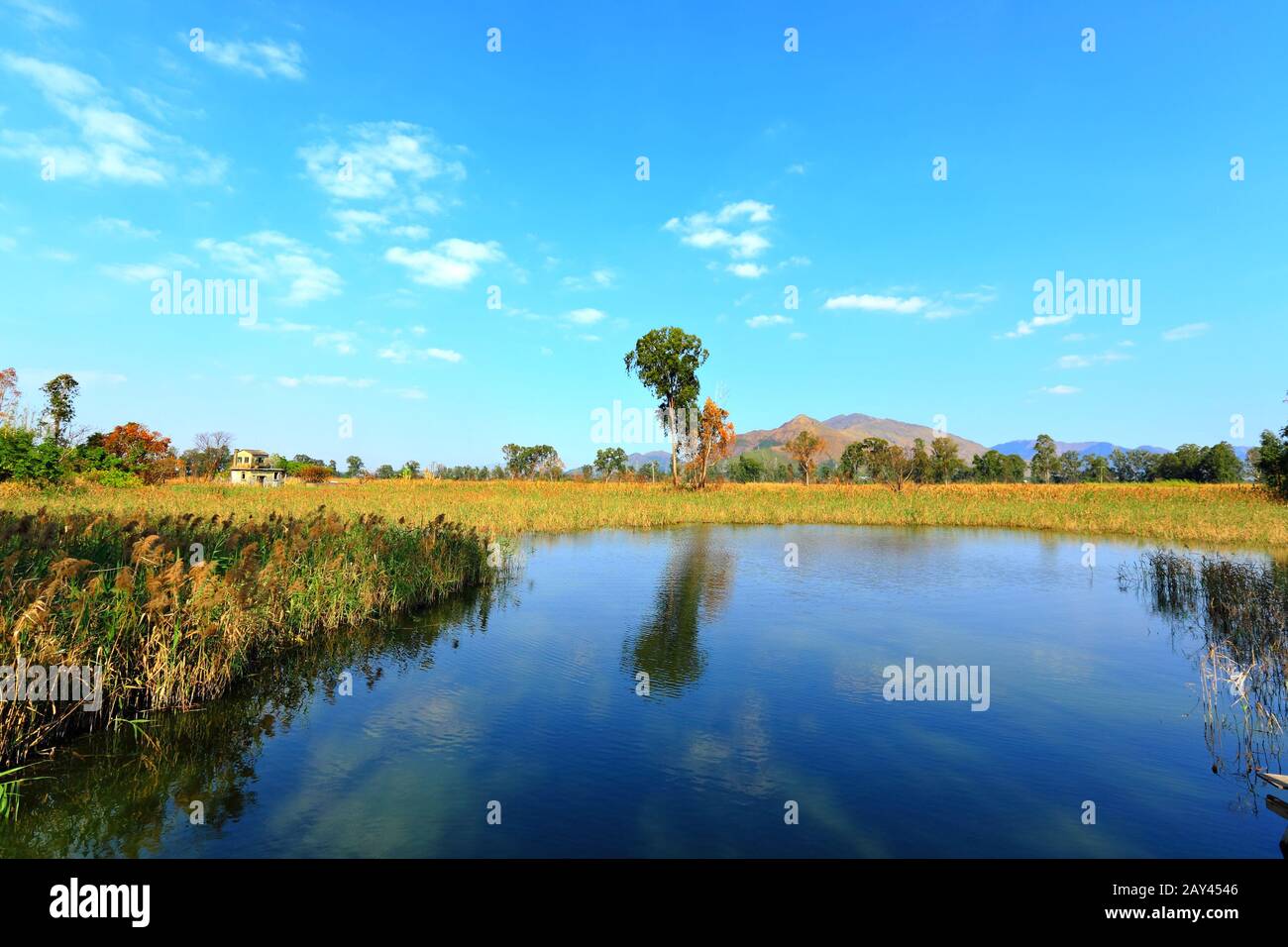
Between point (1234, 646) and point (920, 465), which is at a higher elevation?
point (920, 465)

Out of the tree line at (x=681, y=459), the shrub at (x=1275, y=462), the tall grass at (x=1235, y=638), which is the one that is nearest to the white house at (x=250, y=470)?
the tree line at (x=681, y=459)

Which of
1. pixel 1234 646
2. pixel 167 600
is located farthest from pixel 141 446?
pixel 1234 646

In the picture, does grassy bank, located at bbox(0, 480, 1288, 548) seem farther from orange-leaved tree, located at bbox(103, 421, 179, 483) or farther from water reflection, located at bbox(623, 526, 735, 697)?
orange-leaved tree, located at bbox(103, 421, 179, 483)

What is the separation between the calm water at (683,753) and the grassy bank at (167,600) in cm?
57

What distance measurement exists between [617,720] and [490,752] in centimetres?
168

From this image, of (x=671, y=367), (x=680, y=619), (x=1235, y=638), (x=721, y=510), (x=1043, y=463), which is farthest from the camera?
(x=1043, y=463)

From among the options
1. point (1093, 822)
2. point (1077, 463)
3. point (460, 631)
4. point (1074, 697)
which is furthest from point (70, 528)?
point (1077, 463)

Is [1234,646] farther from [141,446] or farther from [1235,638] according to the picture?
[141,446]

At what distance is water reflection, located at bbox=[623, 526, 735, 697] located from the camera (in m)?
9.89

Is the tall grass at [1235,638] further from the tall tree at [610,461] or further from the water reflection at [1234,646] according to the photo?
the tall tree at [610,461]

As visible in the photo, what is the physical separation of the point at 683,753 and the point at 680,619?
21.0 ft

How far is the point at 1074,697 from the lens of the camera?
8984mm

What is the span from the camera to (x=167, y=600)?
25.7 ft

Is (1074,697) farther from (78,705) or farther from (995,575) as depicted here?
(78,705)
